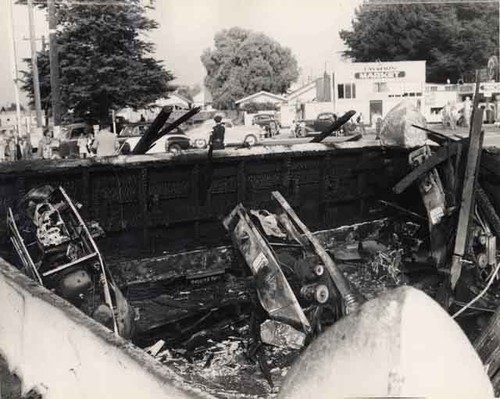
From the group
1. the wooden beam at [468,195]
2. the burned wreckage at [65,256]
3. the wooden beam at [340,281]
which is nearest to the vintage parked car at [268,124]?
the wooden beam at [468,195]

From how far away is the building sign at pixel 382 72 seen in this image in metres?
35.6

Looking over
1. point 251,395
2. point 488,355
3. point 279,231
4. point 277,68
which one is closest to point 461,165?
point 279,231

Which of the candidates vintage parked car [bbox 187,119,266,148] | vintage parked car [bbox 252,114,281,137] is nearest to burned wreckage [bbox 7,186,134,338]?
vintage parked car [bbox 187,119,266,148]

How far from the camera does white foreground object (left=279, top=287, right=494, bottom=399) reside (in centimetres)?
140

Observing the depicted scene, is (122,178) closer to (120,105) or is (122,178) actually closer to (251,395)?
(251,395)

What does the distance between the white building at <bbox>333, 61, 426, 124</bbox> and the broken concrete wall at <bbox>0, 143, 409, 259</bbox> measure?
2836cm

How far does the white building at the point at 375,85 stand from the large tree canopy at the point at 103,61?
13183 millimetres

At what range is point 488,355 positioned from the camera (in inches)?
92.4

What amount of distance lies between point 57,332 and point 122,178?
2.98 m

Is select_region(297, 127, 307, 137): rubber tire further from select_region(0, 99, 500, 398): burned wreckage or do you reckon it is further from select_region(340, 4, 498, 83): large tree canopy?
select_region(0, 99, 500, 398): burned wreckage

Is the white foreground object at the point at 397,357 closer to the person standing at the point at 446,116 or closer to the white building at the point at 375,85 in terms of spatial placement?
the person standing at the point at 446,116

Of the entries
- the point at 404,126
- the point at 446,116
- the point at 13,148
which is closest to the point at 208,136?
the point at 13,148

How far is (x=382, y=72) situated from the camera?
35750 mm

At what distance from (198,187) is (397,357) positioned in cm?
457
